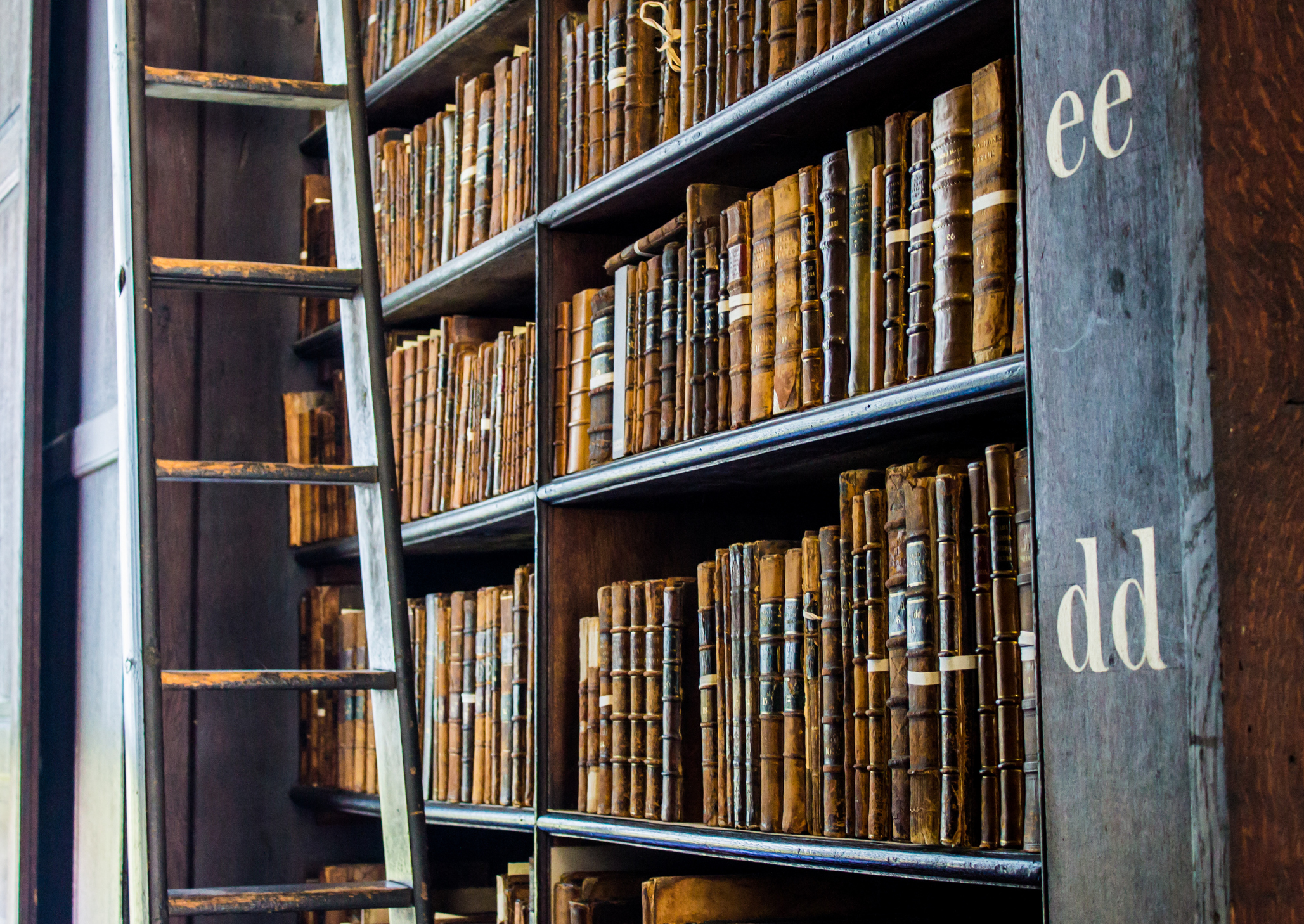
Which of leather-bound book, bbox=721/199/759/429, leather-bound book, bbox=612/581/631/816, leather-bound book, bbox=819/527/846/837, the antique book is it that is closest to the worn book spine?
leather-bound book, bbox=721/199/759/429

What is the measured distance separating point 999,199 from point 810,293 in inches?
11.5

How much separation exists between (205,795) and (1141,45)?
226 centimetres

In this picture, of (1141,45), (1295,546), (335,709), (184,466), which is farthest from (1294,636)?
(335,709)

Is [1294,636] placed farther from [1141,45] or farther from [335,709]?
[335,709]

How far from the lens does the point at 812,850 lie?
1.55 meters

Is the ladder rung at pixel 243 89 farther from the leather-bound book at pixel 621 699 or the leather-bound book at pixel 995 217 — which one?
the leather-bound book at pixel 995 217

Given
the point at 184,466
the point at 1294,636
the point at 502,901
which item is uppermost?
the point at 184,466

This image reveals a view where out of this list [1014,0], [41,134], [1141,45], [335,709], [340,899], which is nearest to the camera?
[1141,45]

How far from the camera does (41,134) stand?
10.5 ft

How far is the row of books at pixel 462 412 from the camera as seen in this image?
7.50ft

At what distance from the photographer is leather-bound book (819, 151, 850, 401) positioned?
5.25 feet

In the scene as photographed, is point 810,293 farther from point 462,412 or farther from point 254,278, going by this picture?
point 462,412

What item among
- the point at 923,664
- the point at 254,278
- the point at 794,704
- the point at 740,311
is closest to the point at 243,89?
the point at 254,278

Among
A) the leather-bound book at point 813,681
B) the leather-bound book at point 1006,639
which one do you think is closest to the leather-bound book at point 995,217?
the leather-bound book at point 1006,639
